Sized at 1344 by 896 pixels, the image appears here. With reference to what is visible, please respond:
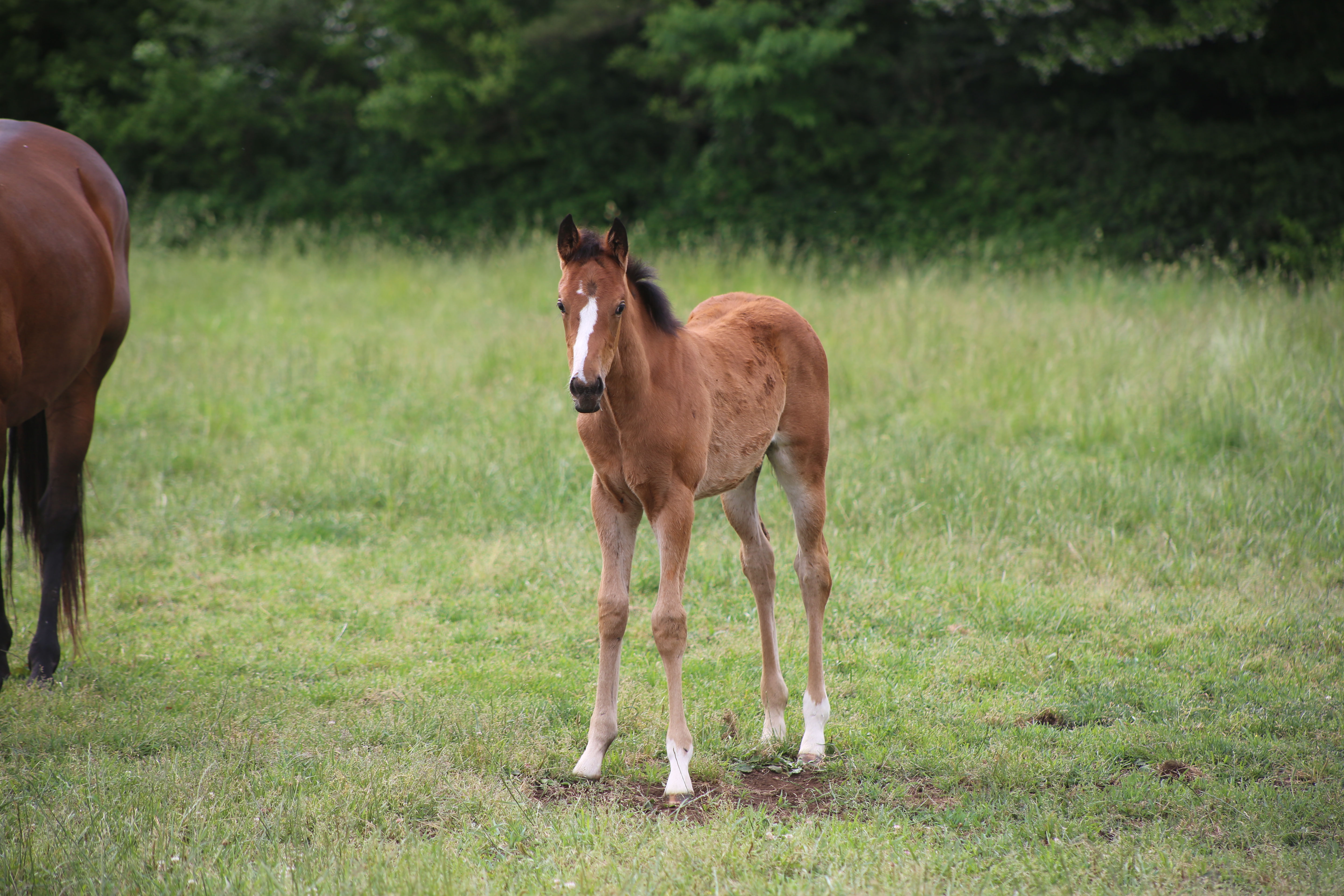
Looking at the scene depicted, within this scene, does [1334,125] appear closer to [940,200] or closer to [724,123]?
[940,200]

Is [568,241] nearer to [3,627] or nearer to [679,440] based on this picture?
[679,440]

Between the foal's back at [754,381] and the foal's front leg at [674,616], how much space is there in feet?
0.93

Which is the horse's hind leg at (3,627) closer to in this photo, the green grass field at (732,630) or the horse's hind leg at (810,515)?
the green grass field at (732,630)

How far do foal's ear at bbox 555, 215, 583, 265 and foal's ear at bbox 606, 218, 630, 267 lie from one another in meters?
0.09

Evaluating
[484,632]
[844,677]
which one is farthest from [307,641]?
[844,677]

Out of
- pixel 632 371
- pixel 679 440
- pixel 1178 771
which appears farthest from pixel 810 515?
pixel 1178 771

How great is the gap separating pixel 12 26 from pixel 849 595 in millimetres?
23279

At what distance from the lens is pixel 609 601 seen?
3.85m

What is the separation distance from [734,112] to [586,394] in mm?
15720

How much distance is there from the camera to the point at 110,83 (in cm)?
2225

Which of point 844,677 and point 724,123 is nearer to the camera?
point 844,677

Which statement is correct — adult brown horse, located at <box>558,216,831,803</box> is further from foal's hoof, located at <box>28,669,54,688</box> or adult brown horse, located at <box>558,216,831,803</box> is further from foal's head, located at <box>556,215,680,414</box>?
foal's hoof, located at <box>28,669,54,688</box>

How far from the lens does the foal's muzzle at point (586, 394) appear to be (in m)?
3.24

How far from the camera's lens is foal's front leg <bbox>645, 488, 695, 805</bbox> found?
12.3 ft
